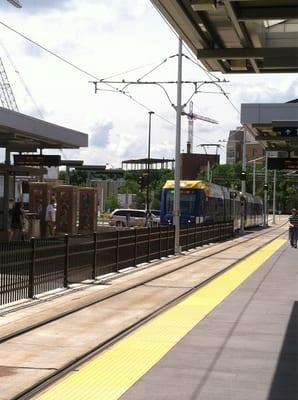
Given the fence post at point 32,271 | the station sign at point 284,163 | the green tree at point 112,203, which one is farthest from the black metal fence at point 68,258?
the green tree at point 112,203

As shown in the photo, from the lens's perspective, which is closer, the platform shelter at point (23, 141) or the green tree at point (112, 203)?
the platform shelter at point (23, 141)

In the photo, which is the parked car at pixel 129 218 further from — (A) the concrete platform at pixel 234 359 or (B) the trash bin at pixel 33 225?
(A) the concrete platform at pixel 234 359

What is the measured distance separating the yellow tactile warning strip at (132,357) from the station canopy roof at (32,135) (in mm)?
8730

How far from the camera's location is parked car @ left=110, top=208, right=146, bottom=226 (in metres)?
58.1

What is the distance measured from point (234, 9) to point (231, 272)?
36.4 ft

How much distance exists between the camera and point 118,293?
46.4 feet

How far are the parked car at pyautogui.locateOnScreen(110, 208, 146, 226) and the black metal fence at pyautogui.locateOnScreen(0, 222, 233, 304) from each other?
33.6m

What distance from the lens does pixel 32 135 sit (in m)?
22.7

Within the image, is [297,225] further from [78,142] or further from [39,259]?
[39,259]

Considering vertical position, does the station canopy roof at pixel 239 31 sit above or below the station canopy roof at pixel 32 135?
above

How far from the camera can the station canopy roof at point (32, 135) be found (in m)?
20.3

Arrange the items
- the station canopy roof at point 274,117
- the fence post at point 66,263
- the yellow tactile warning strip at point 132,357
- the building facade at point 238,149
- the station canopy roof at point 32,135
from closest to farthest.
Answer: the yellow tactile warning strip at point 132,357
the fence post at point 66,263
the station canopy roof at point 274,117
the station canopy roof at point 32,135
the building facade at point 238,149

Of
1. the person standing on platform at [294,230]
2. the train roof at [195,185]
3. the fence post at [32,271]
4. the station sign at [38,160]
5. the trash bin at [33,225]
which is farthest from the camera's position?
the train roof at [195,185]

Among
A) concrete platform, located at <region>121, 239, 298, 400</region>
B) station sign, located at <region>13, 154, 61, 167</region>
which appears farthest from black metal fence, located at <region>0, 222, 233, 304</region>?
station sign, located at <region>13, 154, 61, 167</region>
